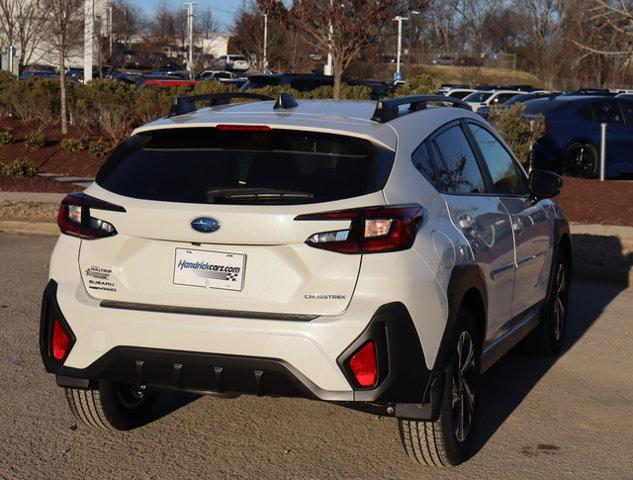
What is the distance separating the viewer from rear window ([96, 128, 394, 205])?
479 centimetres

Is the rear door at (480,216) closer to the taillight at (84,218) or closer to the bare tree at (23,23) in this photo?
the taillight at (84,218)

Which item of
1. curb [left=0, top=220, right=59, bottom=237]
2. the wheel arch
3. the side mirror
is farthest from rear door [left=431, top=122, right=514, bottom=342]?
curb [left=0, top=220, right=59, bottom=237]

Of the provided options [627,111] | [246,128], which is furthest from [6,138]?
[246,128]

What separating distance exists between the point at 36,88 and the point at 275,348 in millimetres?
23054

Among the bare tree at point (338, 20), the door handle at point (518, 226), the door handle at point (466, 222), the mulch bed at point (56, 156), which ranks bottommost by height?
the mulch bed at point (56, 156)

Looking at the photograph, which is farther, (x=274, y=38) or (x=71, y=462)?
(x=274, y=38)

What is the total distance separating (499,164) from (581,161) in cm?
1272

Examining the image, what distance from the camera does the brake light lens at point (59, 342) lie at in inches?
197

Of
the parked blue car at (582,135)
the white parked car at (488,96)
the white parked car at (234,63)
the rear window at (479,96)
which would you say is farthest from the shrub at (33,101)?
the white parked car at (234,63)

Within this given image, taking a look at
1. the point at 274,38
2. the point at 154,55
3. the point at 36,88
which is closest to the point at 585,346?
the point at 36,88

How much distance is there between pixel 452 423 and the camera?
16.8ft

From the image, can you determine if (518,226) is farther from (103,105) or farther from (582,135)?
(103,105)

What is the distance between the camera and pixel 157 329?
475 cm

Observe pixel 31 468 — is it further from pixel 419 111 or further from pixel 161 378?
pixel 419 111
